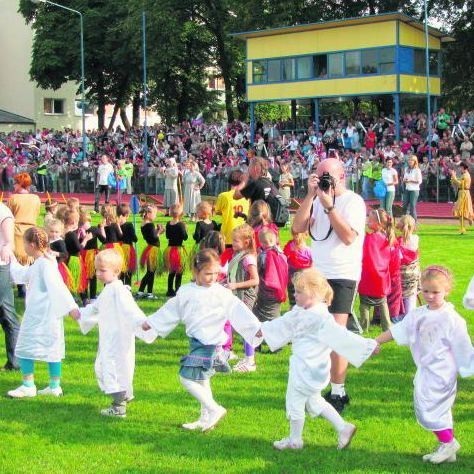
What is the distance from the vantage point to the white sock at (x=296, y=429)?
6.30 m

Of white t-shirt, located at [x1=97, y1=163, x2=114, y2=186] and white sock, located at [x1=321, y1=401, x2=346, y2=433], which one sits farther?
white t-shirt, located at [x1=97, y1=163, x2=114, y2=186]

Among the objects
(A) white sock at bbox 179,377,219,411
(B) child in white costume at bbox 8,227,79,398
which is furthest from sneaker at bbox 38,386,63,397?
(A) white sock at bbox 179,377,219,411

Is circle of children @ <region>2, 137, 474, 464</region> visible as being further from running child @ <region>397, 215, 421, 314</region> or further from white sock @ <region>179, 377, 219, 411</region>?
running child @ <region>397, 215, 421, 314</region>

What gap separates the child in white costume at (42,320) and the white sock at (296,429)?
92.6 inches

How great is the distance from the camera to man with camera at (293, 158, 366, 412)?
7.07 metres

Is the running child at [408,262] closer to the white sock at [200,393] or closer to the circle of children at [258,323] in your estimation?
the circle of children at [258,323]

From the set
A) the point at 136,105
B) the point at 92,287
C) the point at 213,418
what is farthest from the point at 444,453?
the point at 136,105

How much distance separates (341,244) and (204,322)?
1.28 m

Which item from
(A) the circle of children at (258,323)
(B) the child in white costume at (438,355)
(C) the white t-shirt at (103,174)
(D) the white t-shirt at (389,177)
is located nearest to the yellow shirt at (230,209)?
(A) the circle of children at (258,323)

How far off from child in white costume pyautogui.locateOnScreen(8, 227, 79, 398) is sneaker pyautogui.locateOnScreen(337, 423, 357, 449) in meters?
2.65

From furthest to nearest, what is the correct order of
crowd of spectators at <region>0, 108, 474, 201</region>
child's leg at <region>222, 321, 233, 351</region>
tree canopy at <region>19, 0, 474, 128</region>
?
tree canopy at <region>19, 0, 474, 128</region>
crowd of spectators at <region>0, 108, 474, 201</region>
child's leg at <region>222, 321, 233, 351</region>

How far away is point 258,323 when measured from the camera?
681 cm

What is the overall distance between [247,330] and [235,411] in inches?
35.7

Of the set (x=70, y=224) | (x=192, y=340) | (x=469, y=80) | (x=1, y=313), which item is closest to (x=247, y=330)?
(x=192, y=340)
